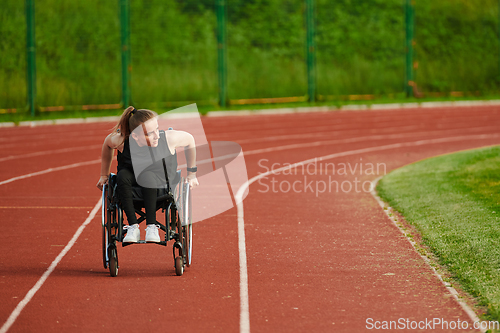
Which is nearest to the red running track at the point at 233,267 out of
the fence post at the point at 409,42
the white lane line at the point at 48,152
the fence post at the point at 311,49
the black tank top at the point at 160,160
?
the black tank top at the point at 160,160

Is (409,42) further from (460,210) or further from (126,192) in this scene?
(126,192)

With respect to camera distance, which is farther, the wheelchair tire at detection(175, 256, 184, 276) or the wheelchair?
the wheelchair tire at detection(175, 256, 184, 276)

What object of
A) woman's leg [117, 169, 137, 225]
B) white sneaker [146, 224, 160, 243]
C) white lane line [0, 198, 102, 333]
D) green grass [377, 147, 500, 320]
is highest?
woman's leg [117, 169, 137, 225]

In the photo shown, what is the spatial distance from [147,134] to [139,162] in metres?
0.24

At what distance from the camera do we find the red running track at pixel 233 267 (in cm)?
511

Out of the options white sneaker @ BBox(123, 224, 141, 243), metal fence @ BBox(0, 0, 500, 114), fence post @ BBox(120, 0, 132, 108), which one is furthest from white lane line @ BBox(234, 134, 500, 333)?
metal fence @ BBox(0, 0, 500, 114)

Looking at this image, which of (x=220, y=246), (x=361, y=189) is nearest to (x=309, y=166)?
(x=361, y=189)

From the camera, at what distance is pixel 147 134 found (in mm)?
5930

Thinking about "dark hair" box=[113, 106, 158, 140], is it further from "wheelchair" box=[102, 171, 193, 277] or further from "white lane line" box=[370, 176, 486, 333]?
"white lane line" box=[370, 176, 486, 333]

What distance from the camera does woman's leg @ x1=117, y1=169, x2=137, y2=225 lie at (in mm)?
5902

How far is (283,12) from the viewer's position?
97.2 ft

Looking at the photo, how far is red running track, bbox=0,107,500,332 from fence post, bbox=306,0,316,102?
15.6 metres

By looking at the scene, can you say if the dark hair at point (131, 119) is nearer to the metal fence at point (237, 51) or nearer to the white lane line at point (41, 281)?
the white lane line at point (41, 281)

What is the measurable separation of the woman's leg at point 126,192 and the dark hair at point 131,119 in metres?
0.32
